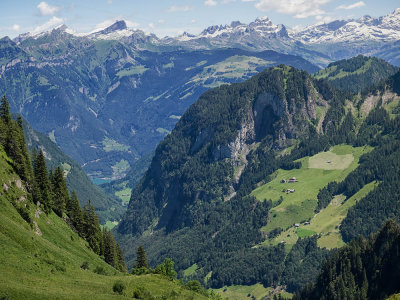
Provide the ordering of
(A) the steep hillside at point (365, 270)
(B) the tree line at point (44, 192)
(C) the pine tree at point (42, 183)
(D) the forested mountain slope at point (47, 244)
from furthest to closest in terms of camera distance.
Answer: (A) the steep hillside at point (365, 270)
(C) the pine tree at point (42, 183)
(B) the tree line at point (44, 192)
(D) the forested mountain slope at point (47, 244)

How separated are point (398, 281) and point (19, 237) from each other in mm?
125704

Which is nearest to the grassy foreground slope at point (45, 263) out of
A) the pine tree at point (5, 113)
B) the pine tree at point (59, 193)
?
the pine tree at point (59, 193)

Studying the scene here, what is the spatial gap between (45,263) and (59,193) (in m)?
55.6

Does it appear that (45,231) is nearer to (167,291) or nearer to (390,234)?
(167,291)

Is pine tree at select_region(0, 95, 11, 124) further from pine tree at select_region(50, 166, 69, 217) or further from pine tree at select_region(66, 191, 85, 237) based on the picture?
pine tree at select_region(66, 191, 85, 237)

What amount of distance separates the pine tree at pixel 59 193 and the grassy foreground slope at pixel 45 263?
7.50 m

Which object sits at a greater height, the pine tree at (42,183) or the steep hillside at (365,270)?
the pine tree at (42,183)

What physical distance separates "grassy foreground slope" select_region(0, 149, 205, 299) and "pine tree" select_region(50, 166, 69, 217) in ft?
24.6

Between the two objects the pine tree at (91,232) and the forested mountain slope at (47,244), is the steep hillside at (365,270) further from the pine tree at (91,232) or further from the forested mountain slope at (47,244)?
the pine tree at (91,232)

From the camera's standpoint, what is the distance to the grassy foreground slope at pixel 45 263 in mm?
81125

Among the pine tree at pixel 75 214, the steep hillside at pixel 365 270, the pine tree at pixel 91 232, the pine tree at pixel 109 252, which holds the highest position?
the pine tree at pixel 75 214

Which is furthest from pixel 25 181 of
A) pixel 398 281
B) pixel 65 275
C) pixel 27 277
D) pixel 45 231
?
pixel 398 281

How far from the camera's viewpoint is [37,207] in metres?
126

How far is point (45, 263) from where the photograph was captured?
315ft
